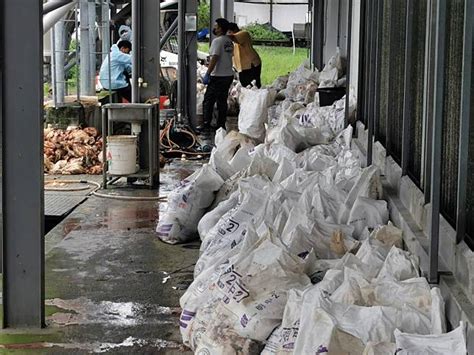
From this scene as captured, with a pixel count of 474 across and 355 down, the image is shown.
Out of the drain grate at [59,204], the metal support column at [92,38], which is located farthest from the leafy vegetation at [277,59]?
the drain grate at [59,204]

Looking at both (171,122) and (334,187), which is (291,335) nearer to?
(334,187)

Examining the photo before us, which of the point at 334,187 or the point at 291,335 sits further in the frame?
the point at 334,187

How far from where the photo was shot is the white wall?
37500 millimetres

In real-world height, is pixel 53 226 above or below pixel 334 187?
below

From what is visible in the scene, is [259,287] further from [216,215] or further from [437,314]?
[216,215]

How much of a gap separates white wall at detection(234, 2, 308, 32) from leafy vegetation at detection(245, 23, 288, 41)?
3.12ft

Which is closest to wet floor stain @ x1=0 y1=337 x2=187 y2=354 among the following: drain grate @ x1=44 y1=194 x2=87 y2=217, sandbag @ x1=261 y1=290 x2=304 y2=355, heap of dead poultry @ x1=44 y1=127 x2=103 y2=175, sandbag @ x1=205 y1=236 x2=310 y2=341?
sandbag @ x1=205 y1=236 x2=310 y2=341

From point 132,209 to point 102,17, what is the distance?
6.66 m

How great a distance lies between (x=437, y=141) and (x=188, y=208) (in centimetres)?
353

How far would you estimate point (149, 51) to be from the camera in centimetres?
1055

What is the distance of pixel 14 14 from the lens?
15.7 ft

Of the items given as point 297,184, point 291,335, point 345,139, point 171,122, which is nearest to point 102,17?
point 171,122

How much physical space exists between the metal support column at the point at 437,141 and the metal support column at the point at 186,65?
33.9 feet

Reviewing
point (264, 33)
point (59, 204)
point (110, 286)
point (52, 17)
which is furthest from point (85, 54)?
point (264, 33)
